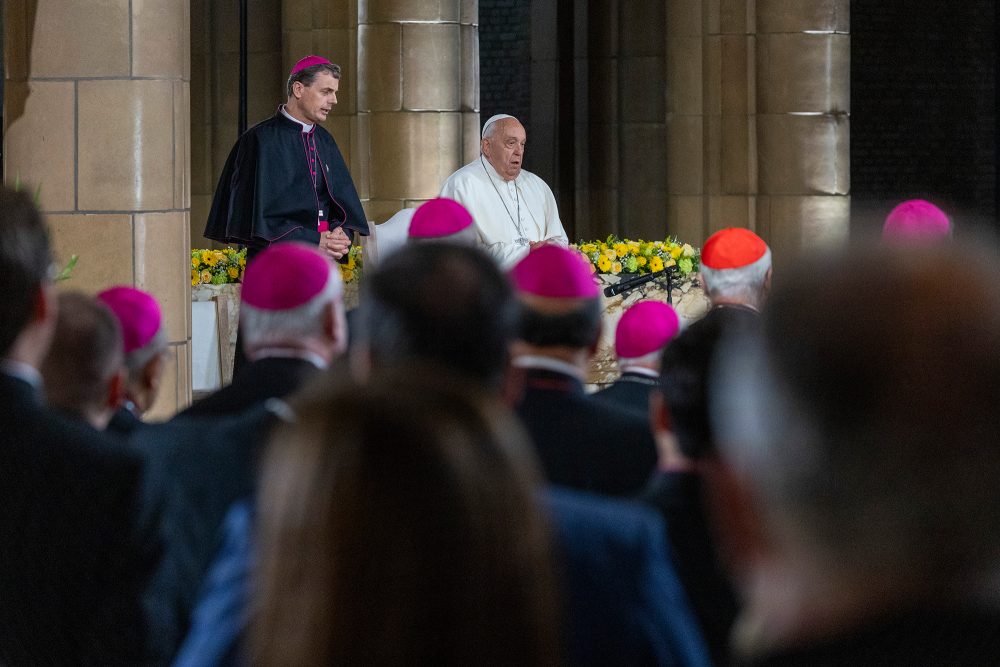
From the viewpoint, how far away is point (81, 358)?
298cm

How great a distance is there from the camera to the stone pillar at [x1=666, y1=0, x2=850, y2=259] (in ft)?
38.1

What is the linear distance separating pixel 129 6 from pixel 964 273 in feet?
19.0

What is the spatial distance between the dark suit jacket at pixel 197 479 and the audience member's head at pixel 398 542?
159 centimetres

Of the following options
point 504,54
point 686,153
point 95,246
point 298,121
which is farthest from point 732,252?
point 504,54

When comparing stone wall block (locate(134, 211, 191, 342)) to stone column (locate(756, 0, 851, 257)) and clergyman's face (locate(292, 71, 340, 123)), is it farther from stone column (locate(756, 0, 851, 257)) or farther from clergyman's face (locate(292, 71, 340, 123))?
stone column (locate(756, 0, 851, 257))

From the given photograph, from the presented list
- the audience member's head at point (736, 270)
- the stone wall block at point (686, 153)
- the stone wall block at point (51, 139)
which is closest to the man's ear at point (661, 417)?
the audience member's head at point (736, 270)

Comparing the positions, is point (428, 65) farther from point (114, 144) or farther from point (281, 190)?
point (114, 144)

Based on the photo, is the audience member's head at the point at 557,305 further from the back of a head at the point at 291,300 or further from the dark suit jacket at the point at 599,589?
the dark suit jacket at the point at 599,589

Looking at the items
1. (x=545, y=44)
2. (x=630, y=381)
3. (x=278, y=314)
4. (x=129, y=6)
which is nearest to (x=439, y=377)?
(x=278, y=314)

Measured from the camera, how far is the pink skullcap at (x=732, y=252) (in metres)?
5.15

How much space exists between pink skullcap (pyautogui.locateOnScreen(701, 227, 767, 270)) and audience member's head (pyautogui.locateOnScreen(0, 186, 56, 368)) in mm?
2816

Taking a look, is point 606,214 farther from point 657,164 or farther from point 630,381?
point 630,381

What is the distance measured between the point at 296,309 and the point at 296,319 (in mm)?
20

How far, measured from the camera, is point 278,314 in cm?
337
